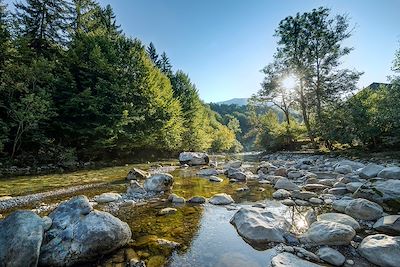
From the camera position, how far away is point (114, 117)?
19.2 m

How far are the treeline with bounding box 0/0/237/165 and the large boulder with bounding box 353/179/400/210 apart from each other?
1569cm

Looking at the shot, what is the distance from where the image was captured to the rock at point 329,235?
12.8 ft

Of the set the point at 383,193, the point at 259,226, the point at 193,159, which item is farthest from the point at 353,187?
the point at 193,159

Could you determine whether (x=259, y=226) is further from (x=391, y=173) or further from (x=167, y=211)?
(x=391, y=173)

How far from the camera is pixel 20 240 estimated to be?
10.6ft

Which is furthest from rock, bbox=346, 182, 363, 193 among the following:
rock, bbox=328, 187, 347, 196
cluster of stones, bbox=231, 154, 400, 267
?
rock, bbox=328, 187, 347, 196

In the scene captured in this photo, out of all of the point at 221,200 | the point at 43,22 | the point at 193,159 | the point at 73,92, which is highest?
the point at 43,22

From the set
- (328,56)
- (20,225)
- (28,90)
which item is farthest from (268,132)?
(20,225)

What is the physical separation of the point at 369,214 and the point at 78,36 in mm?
24870

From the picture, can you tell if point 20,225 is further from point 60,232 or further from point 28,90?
point 28,90

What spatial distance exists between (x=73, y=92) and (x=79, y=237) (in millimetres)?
17629

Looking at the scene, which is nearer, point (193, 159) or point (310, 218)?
point (310, 218)

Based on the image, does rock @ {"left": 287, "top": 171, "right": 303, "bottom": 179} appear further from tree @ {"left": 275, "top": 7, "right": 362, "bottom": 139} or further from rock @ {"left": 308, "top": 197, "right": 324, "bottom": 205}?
tree @ {"left": 275, "top": 7, "right": 362, "bottom": 139}

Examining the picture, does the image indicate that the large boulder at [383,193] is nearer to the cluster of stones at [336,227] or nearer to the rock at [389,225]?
the cluster of stones at [336,227]
